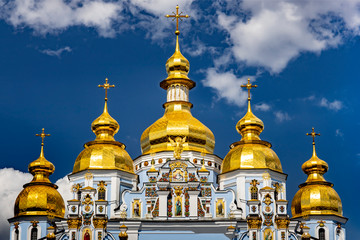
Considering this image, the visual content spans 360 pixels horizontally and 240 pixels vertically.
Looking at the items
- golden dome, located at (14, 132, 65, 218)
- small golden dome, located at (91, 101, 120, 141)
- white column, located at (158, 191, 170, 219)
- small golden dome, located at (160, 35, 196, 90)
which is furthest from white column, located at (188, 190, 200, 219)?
small golden dome, located at (160, 35, 196, 90)

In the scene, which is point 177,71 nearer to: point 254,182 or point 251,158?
point 251,158

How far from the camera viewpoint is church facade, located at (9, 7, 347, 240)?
57.7 metres

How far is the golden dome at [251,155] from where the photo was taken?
62.2 metres

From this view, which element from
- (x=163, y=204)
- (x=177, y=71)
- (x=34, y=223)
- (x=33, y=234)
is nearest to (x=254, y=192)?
(x=163, y=204)

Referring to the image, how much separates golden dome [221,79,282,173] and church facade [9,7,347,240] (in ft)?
0.24

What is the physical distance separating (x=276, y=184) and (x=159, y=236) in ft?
32.0

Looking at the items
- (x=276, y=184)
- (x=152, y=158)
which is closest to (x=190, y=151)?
(x=152, y=158)

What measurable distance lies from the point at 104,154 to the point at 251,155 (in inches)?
400

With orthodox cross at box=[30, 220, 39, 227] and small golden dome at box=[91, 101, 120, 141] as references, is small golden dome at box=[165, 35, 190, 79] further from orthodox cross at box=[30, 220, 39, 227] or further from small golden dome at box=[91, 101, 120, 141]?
orthodox cross at box=[30, 220, 39, 227]

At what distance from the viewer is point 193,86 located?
232ft

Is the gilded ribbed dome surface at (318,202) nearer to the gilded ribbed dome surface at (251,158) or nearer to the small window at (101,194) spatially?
the gilded ribbed dome surface at (251,158)

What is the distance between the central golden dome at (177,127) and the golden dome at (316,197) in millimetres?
7376

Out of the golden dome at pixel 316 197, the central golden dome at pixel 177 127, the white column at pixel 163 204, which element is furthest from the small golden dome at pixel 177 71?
the white column at pixel 163 204

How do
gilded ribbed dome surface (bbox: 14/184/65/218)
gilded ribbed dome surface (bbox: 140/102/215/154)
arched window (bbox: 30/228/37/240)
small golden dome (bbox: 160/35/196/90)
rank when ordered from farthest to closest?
1. small golden dome (bbox: 160/35/196/90)
2. gilded ribbed dome surface (bbox: 140/102/215/154)
3. gilded ribbed dome surface (bbox: 14/184/65/218)
4. arched window (bbox: 30/228/37/240)
